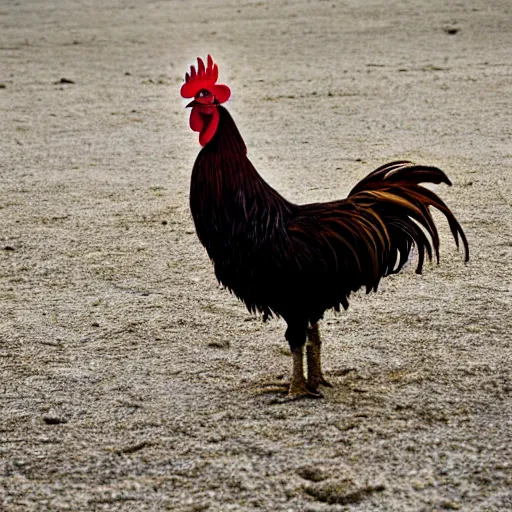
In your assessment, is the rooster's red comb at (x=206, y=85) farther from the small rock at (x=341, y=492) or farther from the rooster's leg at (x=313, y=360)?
the small rock at (x=341, y=492)

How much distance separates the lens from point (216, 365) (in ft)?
15.6

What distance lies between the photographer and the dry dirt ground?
3.74 m

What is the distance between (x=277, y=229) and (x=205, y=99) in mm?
632

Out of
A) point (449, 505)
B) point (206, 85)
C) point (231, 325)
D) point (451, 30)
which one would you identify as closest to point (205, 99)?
point (206, 85)

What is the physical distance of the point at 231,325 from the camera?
525 cm

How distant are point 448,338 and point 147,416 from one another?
1.70m

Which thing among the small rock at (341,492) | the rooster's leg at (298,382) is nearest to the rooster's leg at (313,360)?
the rooster's leg at (298,382)

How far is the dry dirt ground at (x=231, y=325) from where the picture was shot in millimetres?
3740

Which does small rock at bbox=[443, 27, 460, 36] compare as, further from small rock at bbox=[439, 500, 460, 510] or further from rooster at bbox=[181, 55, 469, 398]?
small rock at bbox=[439, 500, 460, 510]

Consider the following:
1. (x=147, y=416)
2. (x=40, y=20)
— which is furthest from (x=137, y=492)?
(x=40, y=20)

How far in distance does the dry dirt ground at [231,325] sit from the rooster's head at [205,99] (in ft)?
4.10

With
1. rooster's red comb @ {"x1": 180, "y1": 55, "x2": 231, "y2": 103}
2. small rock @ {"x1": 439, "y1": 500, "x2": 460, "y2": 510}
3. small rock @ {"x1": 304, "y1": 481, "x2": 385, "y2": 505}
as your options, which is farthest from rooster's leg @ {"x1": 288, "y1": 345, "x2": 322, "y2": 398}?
rooster's red comb @ {"x1": 180, "y1": 55, "x2": 231, "y2": 103}

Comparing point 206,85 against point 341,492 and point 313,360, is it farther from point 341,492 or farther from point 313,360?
point 341,492

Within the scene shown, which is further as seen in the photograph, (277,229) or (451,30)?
(451,30)
